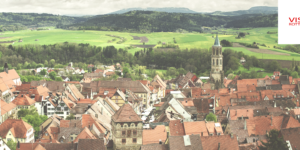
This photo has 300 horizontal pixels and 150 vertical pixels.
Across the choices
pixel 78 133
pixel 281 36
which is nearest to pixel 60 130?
pixel 78 133

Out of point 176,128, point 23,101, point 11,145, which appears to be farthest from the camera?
point 23,101

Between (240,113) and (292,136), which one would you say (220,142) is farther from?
(240,113)

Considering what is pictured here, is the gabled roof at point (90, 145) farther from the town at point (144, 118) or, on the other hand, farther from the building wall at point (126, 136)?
the building wall at point (126, 136)

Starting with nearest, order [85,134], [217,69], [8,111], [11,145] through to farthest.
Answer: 1. [11,145]
2. [85,134]
3. [8,111]
4. [217,69]

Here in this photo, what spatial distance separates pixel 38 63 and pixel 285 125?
14411cm

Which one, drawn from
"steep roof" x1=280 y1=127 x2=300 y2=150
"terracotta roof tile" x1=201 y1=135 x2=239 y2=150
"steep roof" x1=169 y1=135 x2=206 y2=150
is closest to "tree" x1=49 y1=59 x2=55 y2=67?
"terracotta roof tile" x1=201 y1=135 x2=239 y2=150

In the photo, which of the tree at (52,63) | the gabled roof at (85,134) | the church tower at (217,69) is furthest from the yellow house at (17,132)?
the tree at (52,63)

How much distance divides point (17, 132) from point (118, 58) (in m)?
129

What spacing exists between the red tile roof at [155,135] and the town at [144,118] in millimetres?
121

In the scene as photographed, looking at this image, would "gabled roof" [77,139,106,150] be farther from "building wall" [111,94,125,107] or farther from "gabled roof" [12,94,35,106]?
"building wall" [111,94,125,107]

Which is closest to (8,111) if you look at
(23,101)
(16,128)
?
(23,101)

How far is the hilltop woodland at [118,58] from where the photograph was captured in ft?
457

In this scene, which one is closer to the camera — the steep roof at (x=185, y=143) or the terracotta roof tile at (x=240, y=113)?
the steep roof at (x=185, y=143)

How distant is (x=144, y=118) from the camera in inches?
2511
